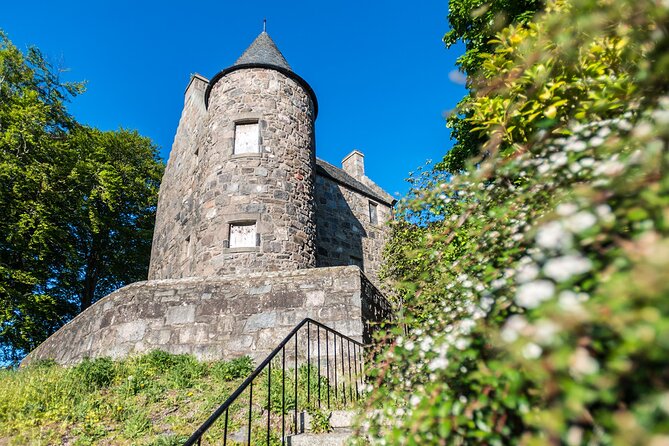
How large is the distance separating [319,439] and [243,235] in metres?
7.02

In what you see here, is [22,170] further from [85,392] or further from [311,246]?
[85,392]

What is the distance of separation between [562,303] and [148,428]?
519cm

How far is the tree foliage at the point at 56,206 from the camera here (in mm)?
15008

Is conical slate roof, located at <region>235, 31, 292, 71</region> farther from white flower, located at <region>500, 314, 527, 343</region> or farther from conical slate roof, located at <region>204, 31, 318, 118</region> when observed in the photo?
white flower, located at <region>500, 314, 527, 343</region>

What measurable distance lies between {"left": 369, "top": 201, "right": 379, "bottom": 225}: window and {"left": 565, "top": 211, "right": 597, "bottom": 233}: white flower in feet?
52.3

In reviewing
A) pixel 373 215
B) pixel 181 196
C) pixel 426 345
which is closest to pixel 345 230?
pixel 373 215

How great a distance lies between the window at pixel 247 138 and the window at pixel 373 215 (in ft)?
23.7

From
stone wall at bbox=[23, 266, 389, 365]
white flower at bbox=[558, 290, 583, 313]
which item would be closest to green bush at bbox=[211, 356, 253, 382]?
stone wall at bbox=[23, 266, 389, 365]

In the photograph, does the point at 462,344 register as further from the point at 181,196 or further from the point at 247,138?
the point at 181,196

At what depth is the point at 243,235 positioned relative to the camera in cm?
1041

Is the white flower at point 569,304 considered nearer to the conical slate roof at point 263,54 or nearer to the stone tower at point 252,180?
the stone tower at point 252,180

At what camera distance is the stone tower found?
1028cm

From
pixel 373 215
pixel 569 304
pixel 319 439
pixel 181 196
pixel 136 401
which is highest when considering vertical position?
pixel 373 215

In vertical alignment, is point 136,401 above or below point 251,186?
below
